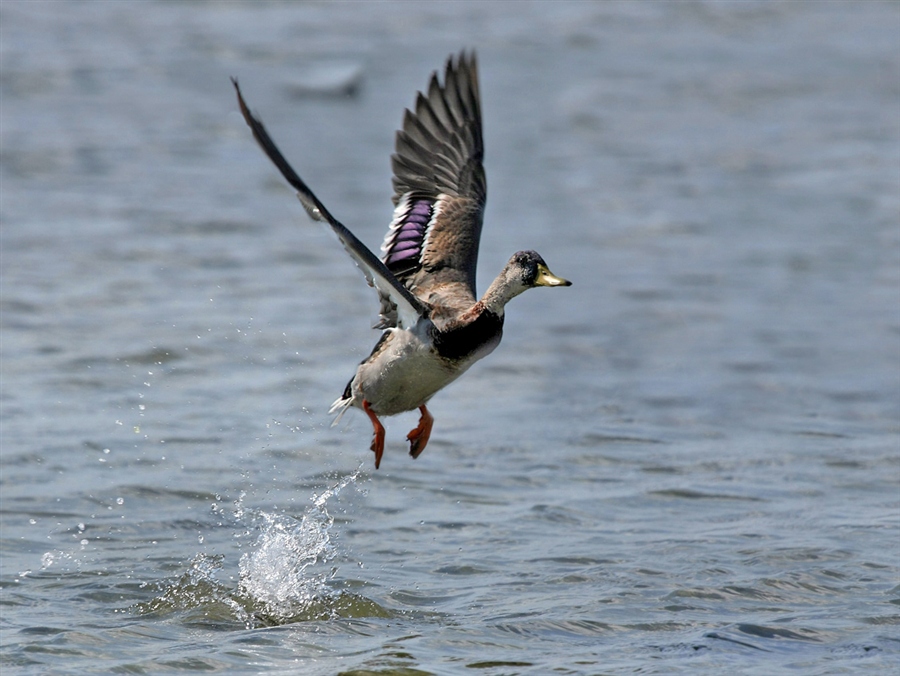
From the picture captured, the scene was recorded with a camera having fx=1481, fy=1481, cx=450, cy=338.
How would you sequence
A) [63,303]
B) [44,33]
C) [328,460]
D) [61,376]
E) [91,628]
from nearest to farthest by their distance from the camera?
[91,628] → [328,460] → [61,376] → [63,303] → [44,33]

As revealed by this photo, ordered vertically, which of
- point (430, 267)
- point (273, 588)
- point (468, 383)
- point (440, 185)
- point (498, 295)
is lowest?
point (273, 588)

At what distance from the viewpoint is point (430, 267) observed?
698cm

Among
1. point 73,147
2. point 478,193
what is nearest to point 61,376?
point 478,193

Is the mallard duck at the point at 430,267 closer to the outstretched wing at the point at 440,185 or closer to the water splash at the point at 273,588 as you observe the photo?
the outstretched wing at the point at 440,185

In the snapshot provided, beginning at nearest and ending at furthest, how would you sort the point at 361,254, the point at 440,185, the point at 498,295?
the point at 361,254 < the point at 498,295 < the point at 440,185

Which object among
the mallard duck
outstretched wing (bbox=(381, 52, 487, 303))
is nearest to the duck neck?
the mallard duck

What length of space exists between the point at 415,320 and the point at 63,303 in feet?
15.1

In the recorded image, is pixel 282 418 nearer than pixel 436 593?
No

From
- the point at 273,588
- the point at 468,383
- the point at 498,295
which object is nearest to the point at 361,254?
the point at 498,295

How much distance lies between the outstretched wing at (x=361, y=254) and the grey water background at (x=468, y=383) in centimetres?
12

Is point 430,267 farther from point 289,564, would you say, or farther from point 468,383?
point 468,383

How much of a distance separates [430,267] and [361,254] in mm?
1645

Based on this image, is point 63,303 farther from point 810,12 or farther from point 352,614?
point 810,12

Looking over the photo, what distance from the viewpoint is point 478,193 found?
7438 mm
